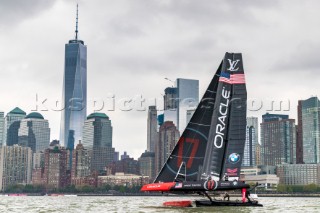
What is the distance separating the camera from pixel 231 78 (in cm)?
5506

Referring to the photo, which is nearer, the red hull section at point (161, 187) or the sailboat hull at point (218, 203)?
the red hull section at point (161, 187)

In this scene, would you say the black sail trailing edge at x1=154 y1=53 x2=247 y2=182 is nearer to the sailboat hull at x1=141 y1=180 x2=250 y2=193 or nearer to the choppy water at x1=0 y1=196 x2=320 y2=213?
the sailboat hull at x1=141 y1=180 x2=250 y2=193

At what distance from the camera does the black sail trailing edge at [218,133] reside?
54188 millimetres

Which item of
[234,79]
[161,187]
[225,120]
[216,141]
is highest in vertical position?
[234,79]

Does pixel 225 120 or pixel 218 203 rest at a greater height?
pixel 225 120

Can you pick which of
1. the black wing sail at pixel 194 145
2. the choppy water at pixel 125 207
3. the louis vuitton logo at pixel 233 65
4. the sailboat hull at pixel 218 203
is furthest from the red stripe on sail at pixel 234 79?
the choppy water at pixel 125 207

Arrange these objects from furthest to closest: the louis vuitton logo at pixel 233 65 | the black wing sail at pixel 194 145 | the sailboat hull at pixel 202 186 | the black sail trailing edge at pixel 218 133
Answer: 1. the louis vuitton logo at pixel 233 65
2. the black wing sail at pixel 194 145
3. the black sail trailing edge at pixel 218 133
4. the sailboat hull at pixel 202 186

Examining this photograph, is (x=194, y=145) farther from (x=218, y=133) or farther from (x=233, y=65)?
(x=233, y=65)

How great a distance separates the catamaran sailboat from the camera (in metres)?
53.9

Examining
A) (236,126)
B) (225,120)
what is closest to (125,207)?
(225,120)

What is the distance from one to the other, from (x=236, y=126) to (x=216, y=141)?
2200 millimetres

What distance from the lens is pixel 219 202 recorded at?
2105 inches

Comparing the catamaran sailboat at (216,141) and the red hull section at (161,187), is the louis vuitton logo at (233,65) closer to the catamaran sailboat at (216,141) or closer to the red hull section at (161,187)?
the catamaran sailboat at (216,141)

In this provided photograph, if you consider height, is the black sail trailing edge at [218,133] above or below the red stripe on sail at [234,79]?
below
